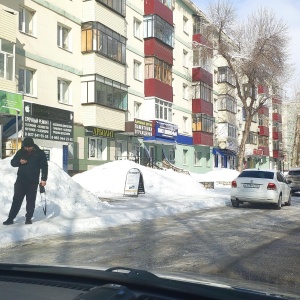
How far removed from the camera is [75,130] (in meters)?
24.3

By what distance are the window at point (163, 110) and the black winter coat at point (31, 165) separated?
21.4m

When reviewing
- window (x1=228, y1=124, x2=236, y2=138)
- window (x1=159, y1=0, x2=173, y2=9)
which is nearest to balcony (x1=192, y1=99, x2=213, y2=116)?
window (x1=228, y1=124, x2=236, y2=138)

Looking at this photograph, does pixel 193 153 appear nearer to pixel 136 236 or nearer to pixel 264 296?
pixel 136 236

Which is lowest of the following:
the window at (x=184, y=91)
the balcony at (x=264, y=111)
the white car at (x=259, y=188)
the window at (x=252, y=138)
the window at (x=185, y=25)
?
the white car at (x=259, y=188)

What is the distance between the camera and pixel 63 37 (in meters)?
24.5

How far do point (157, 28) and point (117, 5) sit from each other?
201 inches

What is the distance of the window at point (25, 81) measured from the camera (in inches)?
840

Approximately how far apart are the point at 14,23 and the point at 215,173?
74.0ft

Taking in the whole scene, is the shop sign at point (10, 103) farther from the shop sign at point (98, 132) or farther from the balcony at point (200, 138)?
the balcony at point (200, 138)

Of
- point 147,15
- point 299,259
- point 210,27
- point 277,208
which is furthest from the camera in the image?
point 210,27

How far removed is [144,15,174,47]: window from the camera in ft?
103

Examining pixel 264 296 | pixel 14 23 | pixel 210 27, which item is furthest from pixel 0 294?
pixel 210 27

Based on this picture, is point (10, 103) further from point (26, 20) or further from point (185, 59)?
point (185, 59)

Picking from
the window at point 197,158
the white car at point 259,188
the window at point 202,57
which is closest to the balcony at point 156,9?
the window at point 202,57
